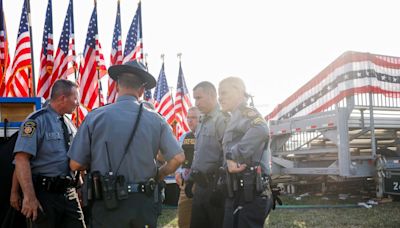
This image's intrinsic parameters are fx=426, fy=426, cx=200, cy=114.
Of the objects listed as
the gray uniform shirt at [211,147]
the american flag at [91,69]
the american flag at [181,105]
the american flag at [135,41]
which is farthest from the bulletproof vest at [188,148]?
the american flag at [181,105]

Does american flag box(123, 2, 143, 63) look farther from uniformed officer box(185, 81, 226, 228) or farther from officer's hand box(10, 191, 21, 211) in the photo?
officer's hand box(10, 191, 21, 211)

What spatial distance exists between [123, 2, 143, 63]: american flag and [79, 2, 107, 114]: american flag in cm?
83

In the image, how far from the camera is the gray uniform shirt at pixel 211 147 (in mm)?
4562

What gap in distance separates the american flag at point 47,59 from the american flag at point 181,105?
488 centimetres

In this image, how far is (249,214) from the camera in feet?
11.9

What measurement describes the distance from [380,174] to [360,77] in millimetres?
2108

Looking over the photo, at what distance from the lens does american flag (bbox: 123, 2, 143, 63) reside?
36.8 ft

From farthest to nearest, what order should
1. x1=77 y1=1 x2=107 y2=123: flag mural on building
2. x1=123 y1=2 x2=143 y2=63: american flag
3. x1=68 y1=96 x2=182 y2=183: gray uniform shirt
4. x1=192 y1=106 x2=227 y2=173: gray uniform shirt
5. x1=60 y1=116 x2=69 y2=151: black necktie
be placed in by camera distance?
x1=123 y1=2 x2=143 y2=63: american flag, x1=77 y1=1 x2=107 y2=123: flag mural on building, x1=192 y1=106 x2=227 y2=173: gray uniform shirt, x1=60 y1=116 x2=69 y2=151: black necktie, x1=68 y1=96 x2=182 y2=183: gray uniform shirt

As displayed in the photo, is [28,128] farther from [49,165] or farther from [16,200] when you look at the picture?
[16,200]

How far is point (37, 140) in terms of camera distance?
3.93 meters

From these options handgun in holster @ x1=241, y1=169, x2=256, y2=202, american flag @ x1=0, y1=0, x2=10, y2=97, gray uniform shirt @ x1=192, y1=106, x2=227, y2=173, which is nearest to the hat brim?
handgun in holster @ x1=241, y1=169, x2=256, y2=202

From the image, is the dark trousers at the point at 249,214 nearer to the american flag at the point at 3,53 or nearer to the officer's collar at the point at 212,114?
the officer's collar at the point at 212,114

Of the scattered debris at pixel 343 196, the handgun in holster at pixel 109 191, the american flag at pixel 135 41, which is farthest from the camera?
the american flag at pixel 135 41

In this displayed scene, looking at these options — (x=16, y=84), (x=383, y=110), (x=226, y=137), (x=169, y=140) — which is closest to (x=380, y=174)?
A: (x=383, y=110)
